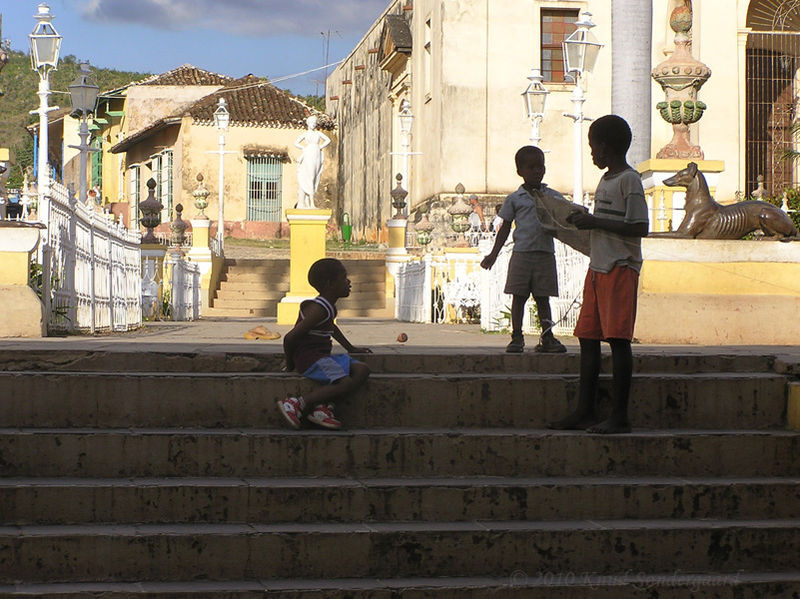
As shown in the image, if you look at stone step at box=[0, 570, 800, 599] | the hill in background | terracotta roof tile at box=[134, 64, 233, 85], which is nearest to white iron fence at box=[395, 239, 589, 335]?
stone step at box=[0, 570, 800, 599]

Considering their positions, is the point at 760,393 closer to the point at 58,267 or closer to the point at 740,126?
the point at 58,267

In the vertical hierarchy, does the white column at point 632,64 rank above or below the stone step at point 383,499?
above

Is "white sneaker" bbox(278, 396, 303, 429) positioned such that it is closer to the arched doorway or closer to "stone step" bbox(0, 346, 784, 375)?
"stone step" bbox(0, 346, 784, 375)

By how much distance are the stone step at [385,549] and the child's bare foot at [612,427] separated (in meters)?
0.57

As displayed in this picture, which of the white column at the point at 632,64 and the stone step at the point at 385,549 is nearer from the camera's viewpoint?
the stone step at the point at 385,549

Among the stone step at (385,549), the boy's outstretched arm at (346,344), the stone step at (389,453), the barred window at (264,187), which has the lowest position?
the stone step at (385,549)

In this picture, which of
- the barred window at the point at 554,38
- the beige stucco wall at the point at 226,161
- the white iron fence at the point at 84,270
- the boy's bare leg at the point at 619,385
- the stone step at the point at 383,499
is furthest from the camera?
the beige stucco wall at the point at 226,161

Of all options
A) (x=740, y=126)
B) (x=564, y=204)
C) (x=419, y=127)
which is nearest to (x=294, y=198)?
(x=419, y=127)

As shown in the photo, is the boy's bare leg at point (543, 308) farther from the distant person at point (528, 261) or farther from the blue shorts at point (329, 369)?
the blue shorts at point (329, 369)

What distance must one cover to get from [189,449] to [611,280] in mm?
2210

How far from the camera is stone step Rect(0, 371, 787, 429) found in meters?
6.26

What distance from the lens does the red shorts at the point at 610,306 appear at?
6207 millimetres

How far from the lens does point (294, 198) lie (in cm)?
4278

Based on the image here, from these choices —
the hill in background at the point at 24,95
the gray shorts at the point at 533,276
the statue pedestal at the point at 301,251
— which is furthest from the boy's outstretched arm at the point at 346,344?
the hill in background at the point at 24,95
